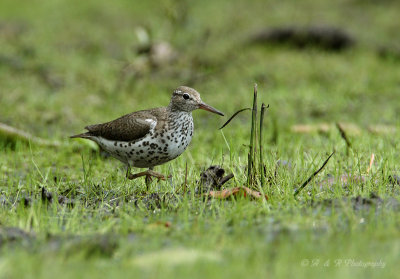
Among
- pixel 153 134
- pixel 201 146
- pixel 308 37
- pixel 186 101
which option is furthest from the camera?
pixel 308 37

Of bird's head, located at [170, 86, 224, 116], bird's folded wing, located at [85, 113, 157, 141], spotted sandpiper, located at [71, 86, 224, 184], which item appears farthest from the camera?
bird's head, located at [170, 86, 224, 116]

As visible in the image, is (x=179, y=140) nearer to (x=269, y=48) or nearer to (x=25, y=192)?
(x=25, y=192)

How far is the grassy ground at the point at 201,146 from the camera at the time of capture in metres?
3.52

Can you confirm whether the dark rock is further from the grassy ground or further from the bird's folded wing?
the bird's folded wing

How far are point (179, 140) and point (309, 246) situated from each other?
2149 millimetres

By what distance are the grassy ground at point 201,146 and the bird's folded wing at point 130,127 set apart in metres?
0.38

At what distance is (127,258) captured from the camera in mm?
3562

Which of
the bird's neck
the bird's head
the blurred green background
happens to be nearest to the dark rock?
the blurred green background

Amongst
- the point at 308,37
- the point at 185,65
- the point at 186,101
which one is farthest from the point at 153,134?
the point at 308,37

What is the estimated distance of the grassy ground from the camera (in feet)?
11.6

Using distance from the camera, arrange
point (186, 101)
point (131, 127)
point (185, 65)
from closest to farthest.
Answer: point (131, 127) < point (186, 101) < point (185, 65)

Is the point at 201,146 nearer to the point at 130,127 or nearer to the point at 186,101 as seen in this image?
the point at 186,101

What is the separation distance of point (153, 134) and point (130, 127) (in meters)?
0.26

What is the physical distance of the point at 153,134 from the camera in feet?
18.0
